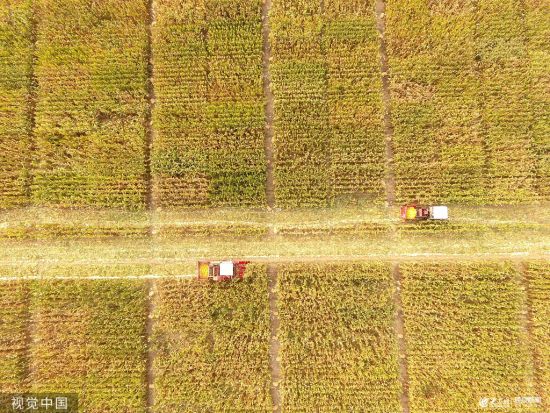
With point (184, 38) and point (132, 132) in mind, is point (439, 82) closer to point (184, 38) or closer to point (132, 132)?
point (184, 38)

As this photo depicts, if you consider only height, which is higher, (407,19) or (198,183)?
(407,19)

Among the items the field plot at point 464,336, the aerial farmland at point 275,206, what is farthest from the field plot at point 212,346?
the field plot at point 464,336

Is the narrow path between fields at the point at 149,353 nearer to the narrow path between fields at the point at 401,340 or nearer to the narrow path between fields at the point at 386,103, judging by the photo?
the narrow path between fields at the point at 401,340

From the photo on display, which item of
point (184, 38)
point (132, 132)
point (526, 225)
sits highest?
point (184, 38)

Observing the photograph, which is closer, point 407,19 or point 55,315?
point 55,315

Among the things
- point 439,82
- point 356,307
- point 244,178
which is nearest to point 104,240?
point 244,178

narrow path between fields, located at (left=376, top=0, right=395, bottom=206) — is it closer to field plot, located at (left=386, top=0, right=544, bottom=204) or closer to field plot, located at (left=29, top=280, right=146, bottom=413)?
field plot, located at (left=386, top=0, right=544, bottom=204)
